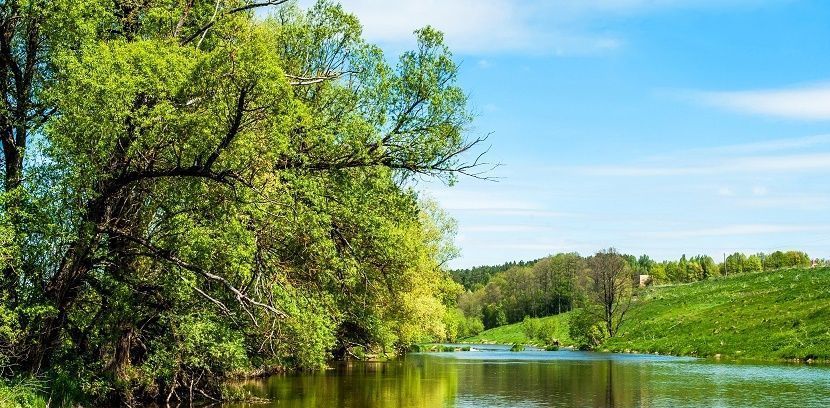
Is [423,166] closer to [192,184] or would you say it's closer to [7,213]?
[192,184]

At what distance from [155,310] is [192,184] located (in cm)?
665

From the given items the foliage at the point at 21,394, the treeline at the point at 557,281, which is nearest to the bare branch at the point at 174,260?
the foliage at the point at 21,394

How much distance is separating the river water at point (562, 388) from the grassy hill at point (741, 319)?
830cm

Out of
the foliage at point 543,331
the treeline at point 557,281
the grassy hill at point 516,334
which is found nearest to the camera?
the foliage at point 543,331

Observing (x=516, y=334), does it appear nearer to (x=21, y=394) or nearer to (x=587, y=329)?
(x=587, y=329)

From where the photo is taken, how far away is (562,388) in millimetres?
35000

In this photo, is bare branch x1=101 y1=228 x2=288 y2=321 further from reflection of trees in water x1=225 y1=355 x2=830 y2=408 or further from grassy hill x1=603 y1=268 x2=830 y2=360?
grassy hill x1=603 y1=268 x2=830 y2=360

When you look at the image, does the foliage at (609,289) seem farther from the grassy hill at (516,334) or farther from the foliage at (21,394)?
the foliage at (21,394)

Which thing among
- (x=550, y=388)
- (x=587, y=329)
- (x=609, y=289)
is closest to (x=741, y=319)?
(x=609, y=289)

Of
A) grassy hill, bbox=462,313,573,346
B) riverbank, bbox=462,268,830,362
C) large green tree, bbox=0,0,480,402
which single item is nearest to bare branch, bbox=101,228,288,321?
large green tree, bbox=0,0,480,402

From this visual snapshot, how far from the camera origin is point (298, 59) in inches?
1120

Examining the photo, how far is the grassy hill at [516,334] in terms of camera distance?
117188mm

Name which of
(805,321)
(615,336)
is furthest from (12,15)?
(615,336)

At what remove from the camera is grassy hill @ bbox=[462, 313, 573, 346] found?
117 meters
